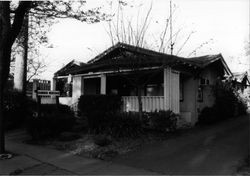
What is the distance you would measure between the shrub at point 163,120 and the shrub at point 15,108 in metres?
7.82

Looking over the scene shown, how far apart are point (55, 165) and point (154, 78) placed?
29.0 ft

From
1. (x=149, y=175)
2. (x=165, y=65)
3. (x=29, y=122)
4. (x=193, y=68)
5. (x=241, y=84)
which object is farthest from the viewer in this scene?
(x=241, y=84)

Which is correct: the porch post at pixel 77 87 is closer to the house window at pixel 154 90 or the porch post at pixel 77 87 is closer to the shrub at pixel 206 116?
the house window at pixel 154 90

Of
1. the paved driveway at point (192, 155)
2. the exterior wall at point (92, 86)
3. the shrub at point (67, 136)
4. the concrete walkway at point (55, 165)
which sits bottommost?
the concrete walkway at point (55, 165)

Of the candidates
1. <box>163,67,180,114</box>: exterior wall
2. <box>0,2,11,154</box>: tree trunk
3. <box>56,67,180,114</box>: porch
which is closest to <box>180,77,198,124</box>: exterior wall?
<box>56,67,180,114</box>: porch

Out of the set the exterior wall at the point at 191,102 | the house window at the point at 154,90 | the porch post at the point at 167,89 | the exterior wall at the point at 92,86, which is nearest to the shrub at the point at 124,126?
the porch post at the point at 167,89

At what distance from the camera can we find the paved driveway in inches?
234

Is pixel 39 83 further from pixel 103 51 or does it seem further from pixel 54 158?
pixel 54 158

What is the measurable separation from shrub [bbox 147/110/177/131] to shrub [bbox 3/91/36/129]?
7.82m

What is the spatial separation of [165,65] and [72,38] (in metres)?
4.79

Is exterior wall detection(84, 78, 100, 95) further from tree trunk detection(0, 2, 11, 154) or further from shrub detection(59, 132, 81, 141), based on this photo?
tree trunk detection(0, 2, 11, 154)

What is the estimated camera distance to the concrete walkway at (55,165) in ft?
19.5

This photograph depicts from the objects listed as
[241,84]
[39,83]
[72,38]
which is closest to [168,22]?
[72,38]

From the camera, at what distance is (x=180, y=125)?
468 inches
